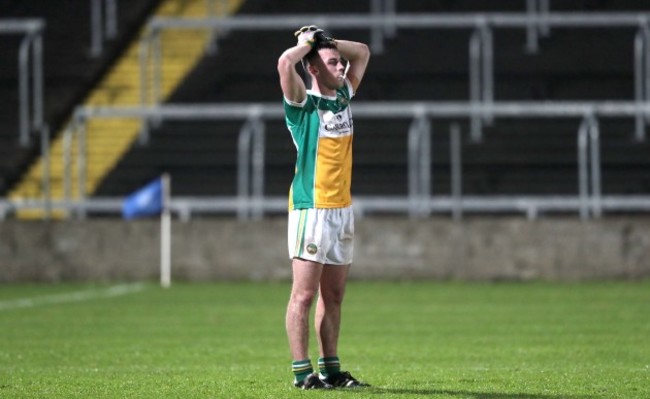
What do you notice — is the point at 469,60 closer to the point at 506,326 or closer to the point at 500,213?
the point at 500,213

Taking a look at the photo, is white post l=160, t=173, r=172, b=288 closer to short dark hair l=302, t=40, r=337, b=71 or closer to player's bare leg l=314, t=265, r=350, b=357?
player's bare leg l=314, t=265, r=350, b=357

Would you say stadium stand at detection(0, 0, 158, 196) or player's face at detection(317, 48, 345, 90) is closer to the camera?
player's face at detection(317, 48, 345, 90)

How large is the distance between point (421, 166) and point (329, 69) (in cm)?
1439

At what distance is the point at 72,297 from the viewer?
20.3 m

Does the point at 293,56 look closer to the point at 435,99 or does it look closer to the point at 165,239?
the point at 165,239

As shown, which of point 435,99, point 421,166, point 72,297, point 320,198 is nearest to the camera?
point 320,198

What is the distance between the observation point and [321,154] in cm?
937

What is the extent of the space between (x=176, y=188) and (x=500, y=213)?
5.47 meters

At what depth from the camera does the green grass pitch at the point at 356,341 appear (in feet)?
31.1

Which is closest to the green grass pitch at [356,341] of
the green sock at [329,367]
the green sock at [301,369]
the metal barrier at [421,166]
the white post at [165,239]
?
the green sock at [301,369]

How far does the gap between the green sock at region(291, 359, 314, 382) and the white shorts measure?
62 centimetres

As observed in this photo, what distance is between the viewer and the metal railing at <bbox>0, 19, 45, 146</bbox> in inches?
1059

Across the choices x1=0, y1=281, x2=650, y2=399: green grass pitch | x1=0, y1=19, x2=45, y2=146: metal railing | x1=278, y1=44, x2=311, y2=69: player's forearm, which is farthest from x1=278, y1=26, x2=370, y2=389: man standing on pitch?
x1=0, y1=19, x2=45, y2=146: metal railing

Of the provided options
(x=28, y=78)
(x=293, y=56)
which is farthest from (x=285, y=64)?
(x=28, y=78)
